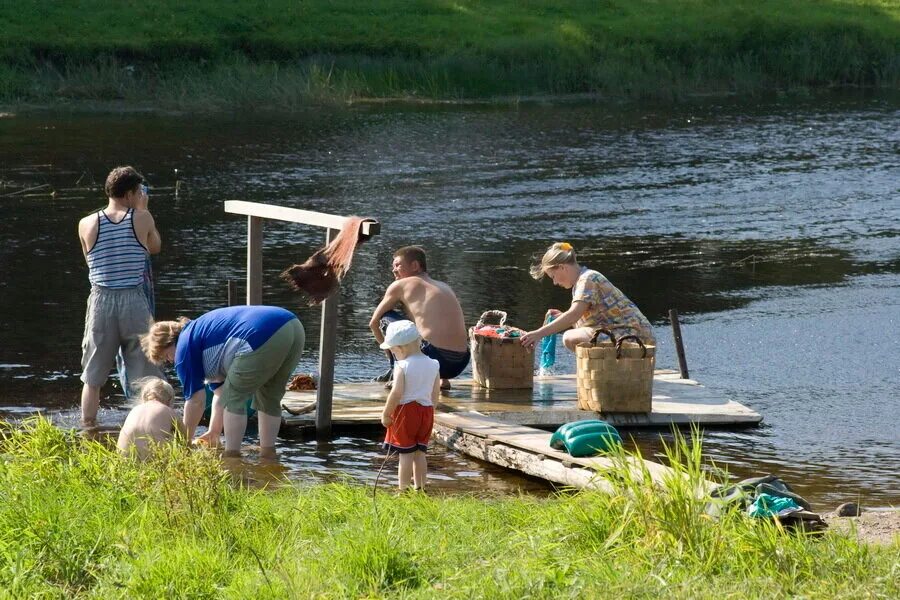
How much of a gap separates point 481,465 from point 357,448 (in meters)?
0.90

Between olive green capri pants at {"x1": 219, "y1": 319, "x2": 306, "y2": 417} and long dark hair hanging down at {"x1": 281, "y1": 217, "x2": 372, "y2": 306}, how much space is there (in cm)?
85

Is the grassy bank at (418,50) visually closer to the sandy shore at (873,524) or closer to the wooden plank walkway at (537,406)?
the wooden plank walkway at (537,406)

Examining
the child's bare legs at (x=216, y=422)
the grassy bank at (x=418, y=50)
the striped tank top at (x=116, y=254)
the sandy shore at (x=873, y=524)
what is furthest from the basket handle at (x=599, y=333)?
the grassy bank at (x=418, y=50)

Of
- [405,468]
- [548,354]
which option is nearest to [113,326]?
[405,468]

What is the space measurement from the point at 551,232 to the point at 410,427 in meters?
12.5

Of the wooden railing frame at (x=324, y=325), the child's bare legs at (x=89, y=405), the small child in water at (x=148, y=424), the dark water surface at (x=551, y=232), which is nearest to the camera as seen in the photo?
the small child in water at (x=148, y=424)

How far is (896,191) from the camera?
80.7 ft

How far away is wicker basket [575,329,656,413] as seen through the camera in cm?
966

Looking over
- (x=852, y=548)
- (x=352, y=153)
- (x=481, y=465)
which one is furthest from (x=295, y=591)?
(x=352, y=153)

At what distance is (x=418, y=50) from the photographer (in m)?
41.9

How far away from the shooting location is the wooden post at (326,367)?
31.2 feet

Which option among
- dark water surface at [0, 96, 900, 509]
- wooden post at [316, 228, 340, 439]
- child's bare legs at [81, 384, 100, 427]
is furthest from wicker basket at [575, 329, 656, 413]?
child's bare legs at [81, 384, 100, 427]

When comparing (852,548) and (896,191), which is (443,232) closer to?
(896,191)

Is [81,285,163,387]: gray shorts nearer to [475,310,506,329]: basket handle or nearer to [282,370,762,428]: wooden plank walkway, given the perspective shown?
[282,370,762,428]: wooden plank walkway
